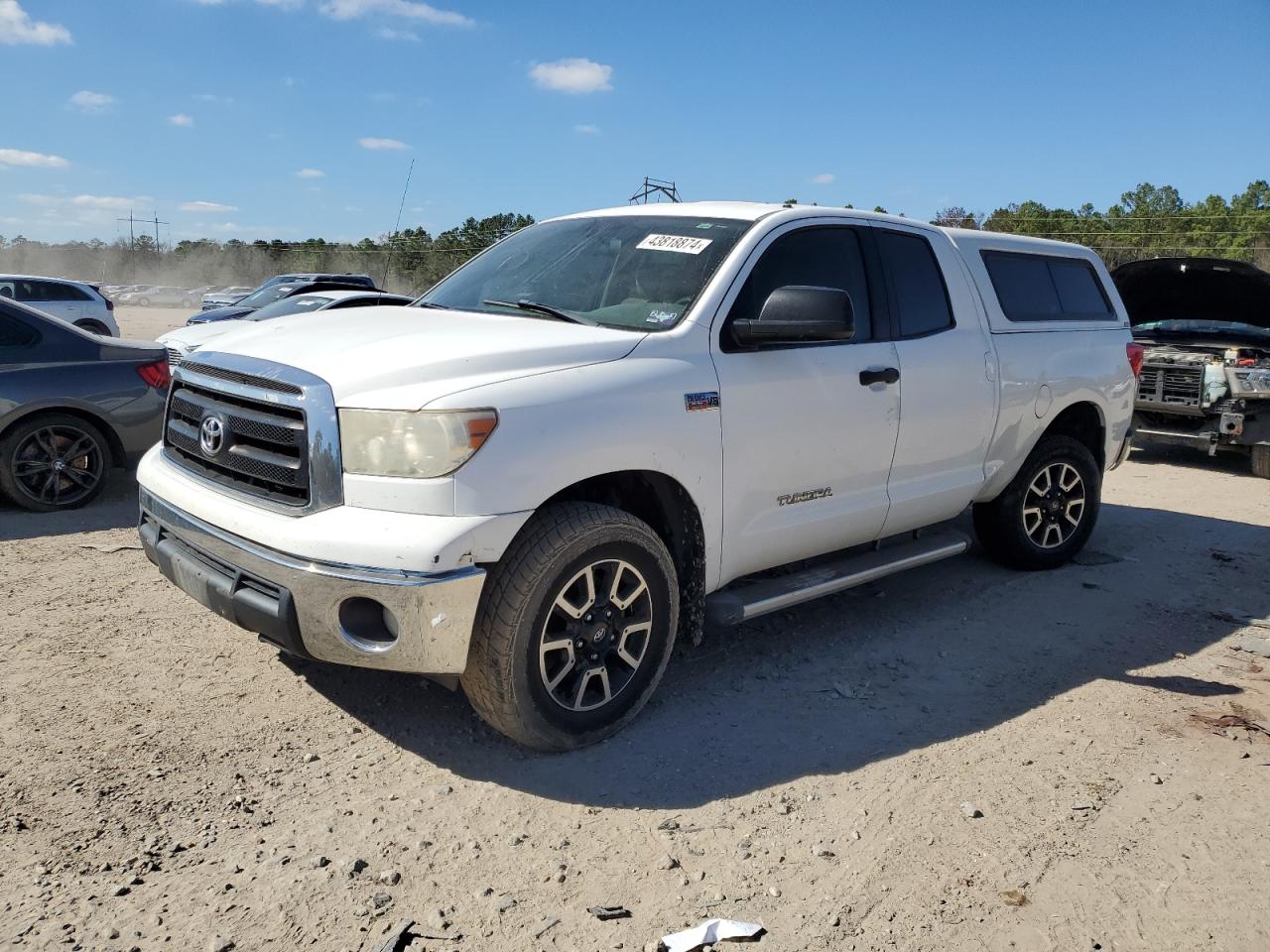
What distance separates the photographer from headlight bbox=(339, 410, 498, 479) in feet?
10.1

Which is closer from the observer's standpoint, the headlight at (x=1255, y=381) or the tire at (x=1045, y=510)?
the tire at (x=1045, y=510)

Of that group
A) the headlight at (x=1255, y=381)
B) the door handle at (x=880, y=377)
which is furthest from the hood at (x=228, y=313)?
the headlight at (x=1255, y=381)

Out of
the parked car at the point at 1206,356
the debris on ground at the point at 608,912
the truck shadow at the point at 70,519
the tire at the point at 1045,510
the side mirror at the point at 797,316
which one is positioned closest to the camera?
the debris on ground at the point at 608,912

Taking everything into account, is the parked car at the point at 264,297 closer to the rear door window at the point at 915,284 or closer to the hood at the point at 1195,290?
the rear door window at the point at 915,284

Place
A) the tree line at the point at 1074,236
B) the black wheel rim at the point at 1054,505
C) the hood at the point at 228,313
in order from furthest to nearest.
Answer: the tree line at the point at 1074,236
the hood at the point at 228,313
the black wheel rim at the point at 1054,505

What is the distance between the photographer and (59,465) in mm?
6766

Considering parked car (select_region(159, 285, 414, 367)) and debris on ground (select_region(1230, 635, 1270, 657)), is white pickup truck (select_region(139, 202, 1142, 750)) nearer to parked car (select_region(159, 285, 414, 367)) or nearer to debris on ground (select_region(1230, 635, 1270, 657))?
debris on ground (select_region(1230, 635, 1270, 657))

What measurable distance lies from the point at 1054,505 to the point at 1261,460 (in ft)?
16.0

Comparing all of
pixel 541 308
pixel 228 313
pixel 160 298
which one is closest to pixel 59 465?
pixel 541 308

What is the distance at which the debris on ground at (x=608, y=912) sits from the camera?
2.69 m

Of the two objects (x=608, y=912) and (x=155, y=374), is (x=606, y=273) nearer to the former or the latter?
(x=608, y=912)

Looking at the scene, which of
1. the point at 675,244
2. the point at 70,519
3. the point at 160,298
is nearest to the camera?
the point at 675,244

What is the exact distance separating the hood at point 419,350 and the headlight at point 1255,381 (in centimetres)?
788

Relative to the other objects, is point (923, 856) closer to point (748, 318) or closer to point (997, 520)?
point (748, 318)
